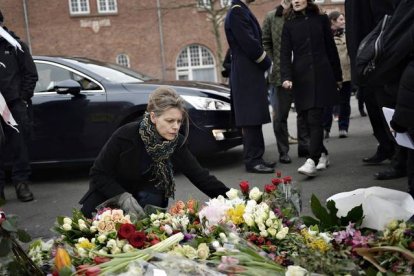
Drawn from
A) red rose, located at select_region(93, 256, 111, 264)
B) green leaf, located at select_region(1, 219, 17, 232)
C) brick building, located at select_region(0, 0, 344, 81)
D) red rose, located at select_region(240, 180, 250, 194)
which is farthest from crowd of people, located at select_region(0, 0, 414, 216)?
brick building, located at select_region(0, 0, 344, 81)

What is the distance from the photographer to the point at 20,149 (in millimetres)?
6312

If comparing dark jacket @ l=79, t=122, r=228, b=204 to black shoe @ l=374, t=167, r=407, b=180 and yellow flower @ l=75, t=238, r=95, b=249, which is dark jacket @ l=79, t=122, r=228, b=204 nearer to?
yellow flower @ l=75, t=238, r=95, b=249

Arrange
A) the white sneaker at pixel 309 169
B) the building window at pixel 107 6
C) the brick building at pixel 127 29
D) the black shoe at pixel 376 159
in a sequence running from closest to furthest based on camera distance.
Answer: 1. the white sneaker at pixel 309 169
2. the black shoe at pixel 376 159
3. the brick building at pixel 127 29
4. the building window at pixel 107 6

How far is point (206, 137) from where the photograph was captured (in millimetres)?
6816

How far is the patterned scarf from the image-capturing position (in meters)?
3.75

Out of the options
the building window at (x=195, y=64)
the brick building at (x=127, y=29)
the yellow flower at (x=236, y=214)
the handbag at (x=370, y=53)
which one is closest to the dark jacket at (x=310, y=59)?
the handbag at (x=370, y=53)

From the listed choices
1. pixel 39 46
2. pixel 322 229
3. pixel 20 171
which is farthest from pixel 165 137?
pixel 39 46

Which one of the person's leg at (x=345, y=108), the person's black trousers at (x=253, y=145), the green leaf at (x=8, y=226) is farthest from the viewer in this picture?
the person's leg at (x=345, y=108)

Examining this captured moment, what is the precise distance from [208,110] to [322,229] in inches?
171

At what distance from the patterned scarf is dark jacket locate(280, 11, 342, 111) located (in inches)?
105

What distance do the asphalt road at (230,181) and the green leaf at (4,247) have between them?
96.1 inches

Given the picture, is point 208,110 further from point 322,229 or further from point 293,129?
point 293,129

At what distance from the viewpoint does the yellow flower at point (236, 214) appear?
2.51 meters

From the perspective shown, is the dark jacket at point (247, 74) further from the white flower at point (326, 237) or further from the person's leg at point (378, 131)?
the white flower at point (326, 237)
